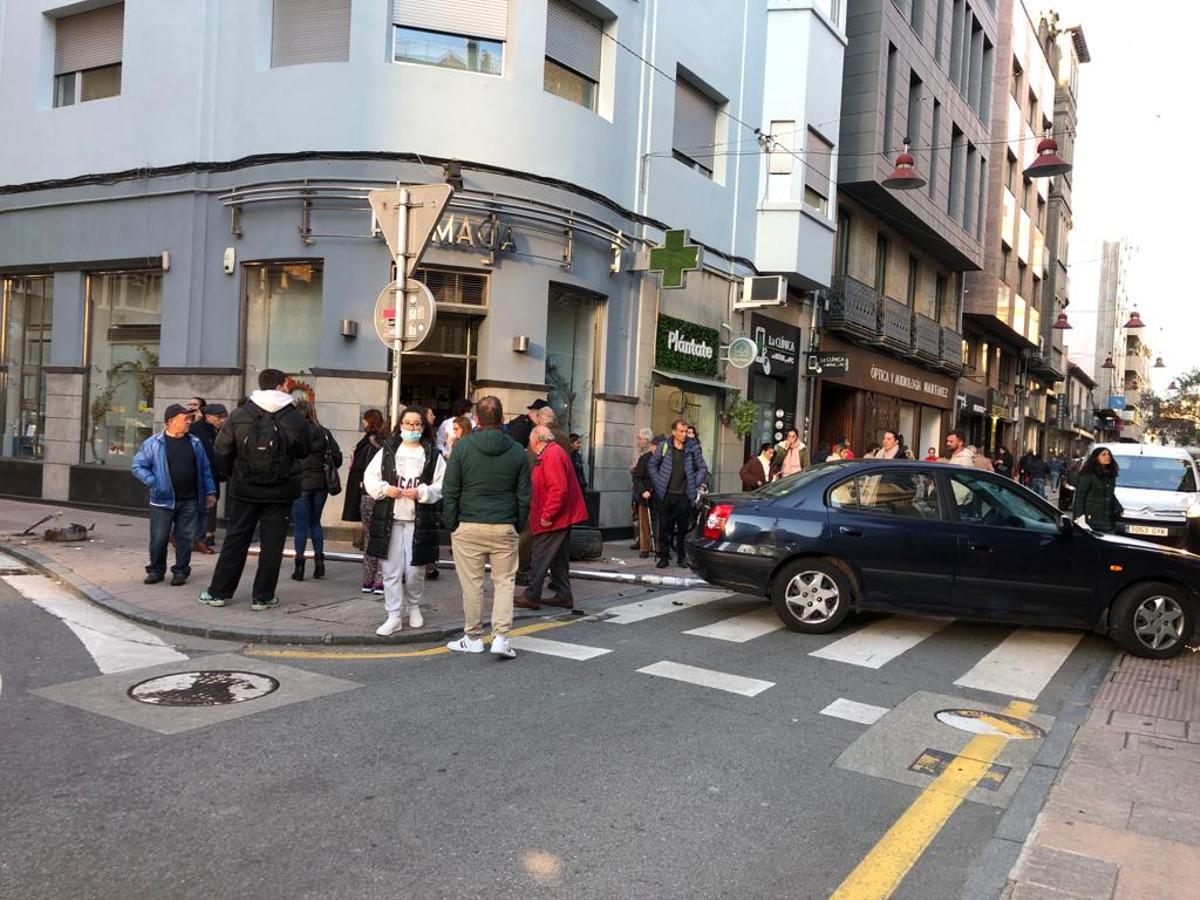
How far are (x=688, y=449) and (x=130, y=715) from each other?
25.0 ft

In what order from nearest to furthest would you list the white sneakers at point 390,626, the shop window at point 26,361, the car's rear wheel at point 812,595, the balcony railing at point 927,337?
the white sneakers at point 390,626 → the car's rear wheel at point 812,595 → the shop window at point 26,361 → the balcony railing at point 927,337

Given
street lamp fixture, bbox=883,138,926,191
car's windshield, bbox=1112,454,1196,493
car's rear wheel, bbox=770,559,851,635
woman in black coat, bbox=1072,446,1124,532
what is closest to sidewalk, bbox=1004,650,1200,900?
car's rear wheel, bbox=770,559,851,635

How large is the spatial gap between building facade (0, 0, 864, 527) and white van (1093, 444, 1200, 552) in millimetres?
7353

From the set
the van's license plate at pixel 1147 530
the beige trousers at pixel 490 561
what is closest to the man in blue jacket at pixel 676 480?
the beige trousers at pixel 490 561

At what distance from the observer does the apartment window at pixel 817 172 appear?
716 inches

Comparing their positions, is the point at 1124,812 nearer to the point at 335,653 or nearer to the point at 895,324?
the point at 335,653

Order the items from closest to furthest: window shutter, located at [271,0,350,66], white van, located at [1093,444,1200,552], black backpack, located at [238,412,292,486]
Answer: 1. black backpack, located at [238,412,292,486]
2. window shutter, located at [271,0,350,66]
3. white van, located at [1093,444,1200,552]

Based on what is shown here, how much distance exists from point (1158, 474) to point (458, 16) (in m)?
13.6

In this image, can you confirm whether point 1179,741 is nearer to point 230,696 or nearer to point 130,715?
point 230,696

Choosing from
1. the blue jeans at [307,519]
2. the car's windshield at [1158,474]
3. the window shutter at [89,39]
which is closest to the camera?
the blue jeans at [307,519]

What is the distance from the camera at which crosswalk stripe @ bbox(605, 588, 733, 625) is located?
809cm

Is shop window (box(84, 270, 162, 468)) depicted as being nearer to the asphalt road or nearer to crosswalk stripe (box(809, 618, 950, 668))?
the asphalt road

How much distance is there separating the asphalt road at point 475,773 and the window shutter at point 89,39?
10670 millimetres

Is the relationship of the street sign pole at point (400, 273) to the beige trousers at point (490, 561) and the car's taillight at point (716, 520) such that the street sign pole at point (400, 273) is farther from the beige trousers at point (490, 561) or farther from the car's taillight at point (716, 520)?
the car's taillight at point (716, 520)
